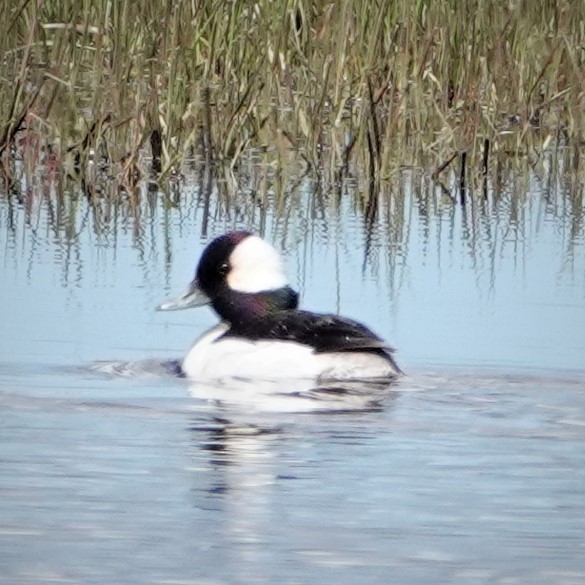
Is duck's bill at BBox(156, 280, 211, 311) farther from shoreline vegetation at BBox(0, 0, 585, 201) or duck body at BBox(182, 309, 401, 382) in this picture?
shoreline vegetation at BBox(0, 0, 585, 201)

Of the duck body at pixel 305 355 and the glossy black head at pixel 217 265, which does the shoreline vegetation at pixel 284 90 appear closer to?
the glossy black head at pixel 217 265

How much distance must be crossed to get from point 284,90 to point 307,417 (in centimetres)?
691

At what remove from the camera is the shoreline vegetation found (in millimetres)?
12023

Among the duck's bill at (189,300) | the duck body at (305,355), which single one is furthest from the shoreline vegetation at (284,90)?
the duck body at (305,355)

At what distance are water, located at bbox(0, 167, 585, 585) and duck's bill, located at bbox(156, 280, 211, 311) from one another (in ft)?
0.42

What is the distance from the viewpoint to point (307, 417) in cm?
676

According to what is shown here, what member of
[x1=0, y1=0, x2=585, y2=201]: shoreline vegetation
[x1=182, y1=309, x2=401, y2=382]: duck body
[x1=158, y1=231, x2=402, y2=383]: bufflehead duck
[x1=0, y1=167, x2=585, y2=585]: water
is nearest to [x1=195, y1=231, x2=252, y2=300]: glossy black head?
[x1=158, y1=231, x2=402, y2=383]: bufflehead duck

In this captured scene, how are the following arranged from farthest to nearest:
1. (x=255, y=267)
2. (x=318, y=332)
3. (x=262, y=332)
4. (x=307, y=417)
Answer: (x=255, y=267), (x=262, y=332), (x=318, y=332), (x=307, y=417)

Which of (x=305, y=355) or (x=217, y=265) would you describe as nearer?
(x=305, y=355)

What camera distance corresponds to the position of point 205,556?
4.89 metres

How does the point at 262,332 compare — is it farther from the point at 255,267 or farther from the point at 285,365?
the point at 255,267

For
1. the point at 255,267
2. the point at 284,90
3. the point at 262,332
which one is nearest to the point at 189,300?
the point at 255,267

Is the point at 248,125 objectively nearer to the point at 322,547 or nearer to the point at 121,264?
the point at 121,264

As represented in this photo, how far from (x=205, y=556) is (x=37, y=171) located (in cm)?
740
